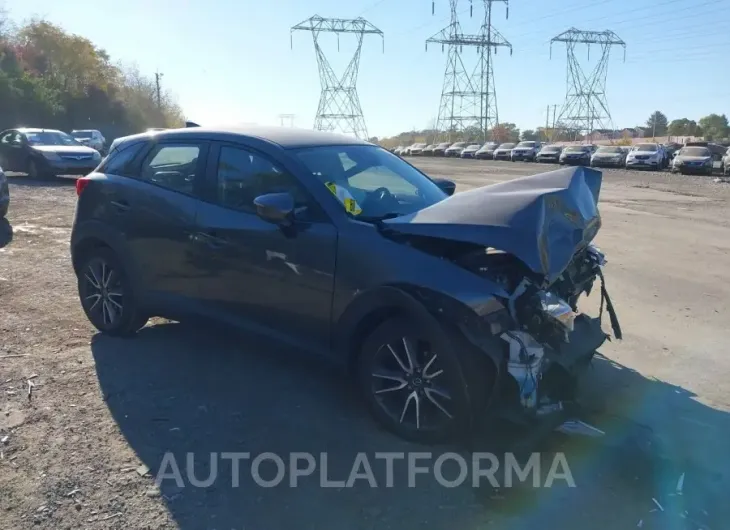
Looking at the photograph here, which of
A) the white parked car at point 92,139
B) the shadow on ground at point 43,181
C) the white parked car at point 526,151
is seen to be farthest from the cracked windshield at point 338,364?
the white parked car at point 526,151

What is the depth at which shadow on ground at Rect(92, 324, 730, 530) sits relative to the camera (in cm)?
321

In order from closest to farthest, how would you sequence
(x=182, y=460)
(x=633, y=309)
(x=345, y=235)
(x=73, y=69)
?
(x=182, y=460) → (x=345, y=235) → (x=633, y=309) → (x=73, y=69)

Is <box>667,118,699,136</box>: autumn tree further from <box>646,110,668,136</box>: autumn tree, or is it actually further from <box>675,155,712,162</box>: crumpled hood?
<box>675,155,712,162</box>: crumpled hood

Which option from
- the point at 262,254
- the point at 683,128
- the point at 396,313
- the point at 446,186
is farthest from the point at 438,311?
the point at 683,128

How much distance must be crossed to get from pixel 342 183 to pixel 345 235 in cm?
59

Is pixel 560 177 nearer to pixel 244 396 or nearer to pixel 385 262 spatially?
pixel 385 262

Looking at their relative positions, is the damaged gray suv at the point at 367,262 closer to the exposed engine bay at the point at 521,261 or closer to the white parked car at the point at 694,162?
the exposed engine bay at the point at 521,261

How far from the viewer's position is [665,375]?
4953 mm

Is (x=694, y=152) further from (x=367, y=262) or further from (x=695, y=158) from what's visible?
(x=367, y=262)

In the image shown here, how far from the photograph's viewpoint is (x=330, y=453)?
12.2ft

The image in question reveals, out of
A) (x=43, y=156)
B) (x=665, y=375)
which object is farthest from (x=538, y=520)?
(x=43, y=156)

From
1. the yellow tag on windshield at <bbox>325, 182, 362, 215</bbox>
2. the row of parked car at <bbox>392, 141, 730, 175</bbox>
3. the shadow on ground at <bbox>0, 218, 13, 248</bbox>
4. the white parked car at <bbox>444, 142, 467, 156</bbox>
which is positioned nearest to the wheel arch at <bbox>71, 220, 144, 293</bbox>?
the yellow tag on windshield at <bbox>325, 182, 362, 215</bbox>

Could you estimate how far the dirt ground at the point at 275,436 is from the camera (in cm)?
321

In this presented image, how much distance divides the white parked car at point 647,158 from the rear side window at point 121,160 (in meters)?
36.8
